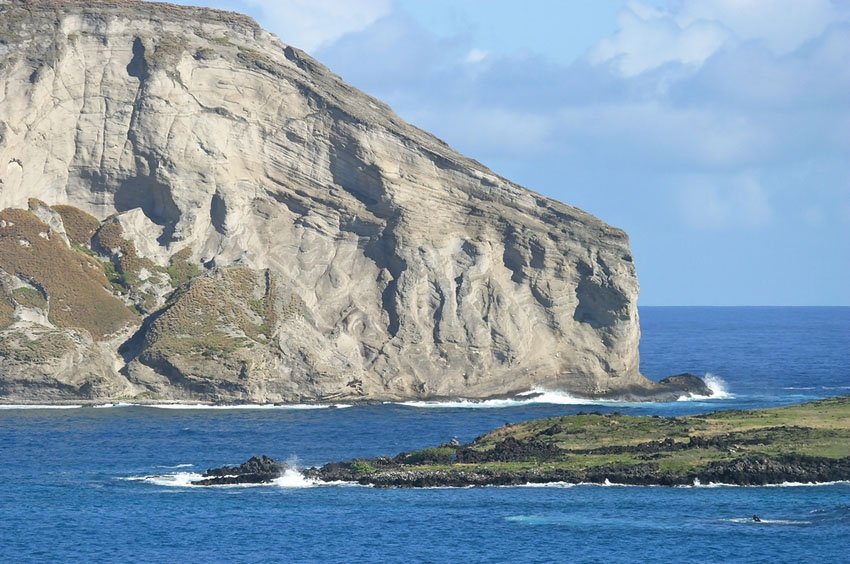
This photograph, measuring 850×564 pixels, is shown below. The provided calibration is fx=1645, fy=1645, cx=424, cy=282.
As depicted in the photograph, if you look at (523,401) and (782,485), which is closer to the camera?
(782,485)

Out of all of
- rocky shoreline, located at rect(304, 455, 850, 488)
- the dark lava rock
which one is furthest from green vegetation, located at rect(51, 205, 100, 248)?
rocky shoreline, located at rect(304, 455, 850, 488)

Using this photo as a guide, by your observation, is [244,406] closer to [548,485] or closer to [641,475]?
[548,485]

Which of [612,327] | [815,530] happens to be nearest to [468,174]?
[612,327]

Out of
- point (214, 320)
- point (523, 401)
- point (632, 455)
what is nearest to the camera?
point (632, 455)

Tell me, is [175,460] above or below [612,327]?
below

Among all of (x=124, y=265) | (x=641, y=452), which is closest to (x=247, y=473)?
(x=641, y=452)

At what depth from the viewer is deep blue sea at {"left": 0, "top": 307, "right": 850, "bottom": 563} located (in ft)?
171

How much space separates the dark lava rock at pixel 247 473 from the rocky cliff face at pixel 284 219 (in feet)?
112

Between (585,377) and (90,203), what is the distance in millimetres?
34830

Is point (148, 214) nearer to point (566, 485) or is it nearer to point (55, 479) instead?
point (55, 479)

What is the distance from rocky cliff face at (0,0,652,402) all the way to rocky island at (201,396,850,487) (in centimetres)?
2943

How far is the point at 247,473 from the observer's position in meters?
66.6

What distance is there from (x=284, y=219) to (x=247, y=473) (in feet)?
146

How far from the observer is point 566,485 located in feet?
210
